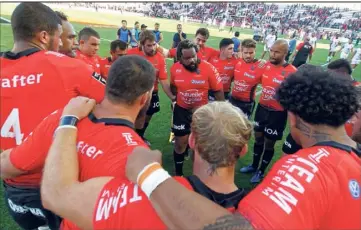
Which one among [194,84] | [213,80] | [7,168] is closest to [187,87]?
[194,84]

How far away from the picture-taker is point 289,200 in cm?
143

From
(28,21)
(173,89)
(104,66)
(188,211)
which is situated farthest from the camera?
(104,66)

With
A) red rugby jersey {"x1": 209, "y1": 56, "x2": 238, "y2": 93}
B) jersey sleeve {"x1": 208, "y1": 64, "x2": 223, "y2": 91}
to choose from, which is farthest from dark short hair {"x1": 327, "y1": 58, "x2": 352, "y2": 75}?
red rugby jersey {"x1": 209, "y1": 56, "x2": 238, "y2": 93}

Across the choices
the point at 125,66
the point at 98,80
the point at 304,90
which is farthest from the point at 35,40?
the point at 304,90

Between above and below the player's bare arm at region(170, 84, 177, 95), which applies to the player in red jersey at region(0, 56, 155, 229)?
above

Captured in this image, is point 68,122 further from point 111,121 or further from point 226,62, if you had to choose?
point 226,62

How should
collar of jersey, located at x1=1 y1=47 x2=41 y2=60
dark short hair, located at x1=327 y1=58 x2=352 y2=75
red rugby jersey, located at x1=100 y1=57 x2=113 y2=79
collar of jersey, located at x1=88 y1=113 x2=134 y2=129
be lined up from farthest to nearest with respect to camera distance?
red rugby jersey, located at x1=100 y1=57 x2=113 y2=79 → dark short hair, located at x1=327 y1=58 x2=352 y2=75 → collar of jersey, located at x1=1 y1=47 x2=41 y2=60 → collar of jersey, located at x1=88 y1=113 x2=134 y2=129

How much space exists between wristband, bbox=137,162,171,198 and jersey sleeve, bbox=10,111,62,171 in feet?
2.86

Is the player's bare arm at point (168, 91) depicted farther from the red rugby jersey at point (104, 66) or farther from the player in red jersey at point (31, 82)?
the player in red jersey at point (31, 82)

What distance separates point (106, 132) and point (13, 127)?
1.05m

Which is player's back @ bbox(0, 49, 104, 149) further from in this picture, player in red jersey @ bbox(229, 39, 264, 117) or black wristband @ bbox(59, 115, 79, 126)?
player in red jersey @ bbox(229, 39, 264, 117)

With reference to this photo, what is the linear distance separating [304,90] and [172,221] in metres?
1.24

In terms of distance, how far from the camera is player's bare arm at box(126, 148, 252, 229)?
129cm

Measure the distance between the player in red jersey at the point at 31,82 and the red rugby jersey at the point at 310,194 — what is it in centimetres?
168
